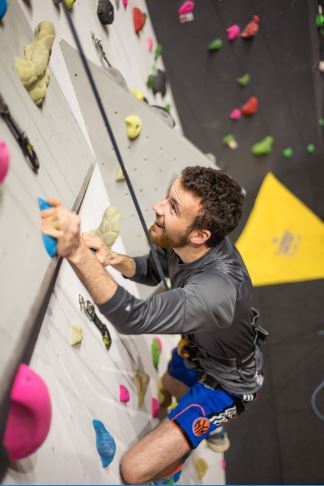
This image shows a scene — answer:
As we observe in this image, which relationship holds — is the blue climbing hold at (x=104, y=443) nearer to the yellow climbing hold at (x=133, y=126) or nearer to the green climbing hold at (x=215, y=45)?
the yellow climbing hold at (x=133, y=126)

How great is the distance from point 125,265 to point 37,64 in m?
0.76

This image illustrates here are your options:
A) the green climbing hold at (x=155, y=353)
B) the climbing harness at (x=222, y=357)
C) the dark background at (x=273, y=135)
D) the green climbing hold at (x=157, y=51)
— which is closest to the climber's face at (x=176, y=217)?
the climbing harness at (x=222, y=357)

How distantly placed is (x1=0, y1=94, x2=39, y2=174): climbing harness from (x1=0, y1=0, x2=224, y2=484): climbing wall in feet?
0.16

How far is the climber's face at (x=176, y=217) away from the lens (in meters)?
1.46

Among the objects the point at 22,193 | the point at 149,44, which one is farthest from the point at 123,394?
the point at 149,44

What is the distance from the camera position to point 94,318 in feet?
5.22

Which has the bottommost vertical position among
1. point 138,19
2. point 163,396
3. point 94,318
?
point 163,396

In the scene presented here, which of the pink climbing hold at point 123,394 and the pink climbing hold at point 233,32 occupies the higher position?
the pink climbing hold at point 233,32

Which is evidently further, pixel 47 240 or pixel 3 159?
pixel 47 240

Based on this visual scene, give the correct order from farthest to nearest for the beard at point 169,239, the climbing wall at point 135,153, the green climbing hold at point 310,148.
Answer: the green climbing hold at point 310,148
the climbing wall at point 135,153
the beard at point 169,239

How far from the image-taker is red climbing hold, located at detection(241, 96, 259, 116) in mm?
3424

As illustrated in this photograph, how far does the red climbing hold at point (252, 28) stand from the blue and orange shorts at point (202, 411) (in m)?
2.45

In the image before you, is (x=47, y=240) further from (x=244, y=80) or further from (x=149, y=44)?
(x=244, y=80)

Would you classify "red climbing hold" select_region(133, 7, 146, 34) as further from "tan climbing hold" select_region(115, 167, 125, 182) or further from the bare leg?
the bare leg
